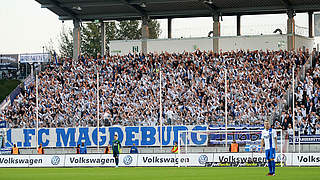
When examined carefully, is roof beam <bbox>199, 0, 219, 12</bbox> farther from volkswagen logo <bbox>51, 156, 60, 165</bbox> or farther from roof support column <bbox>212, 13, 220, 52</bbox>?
volkswagen logo <bbox>51, 156, 60, 165</bbox>

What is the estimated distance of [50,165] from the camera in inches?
1567

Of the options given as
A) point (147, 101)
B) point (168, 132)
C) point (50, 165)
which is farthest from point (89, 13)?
point (50, 165)

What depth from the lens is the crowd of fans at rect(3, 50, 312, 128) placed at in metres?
47.1

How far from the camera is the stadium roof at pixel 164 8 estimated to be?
56.0m

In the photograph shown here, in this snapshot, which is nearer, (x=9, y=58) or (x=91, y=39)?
(x=9, y=58)

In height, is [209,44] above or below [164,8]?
below

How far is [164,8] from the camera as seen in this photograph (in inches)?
2350

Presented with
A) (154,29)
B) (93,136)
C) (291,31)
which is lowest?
(93,136)

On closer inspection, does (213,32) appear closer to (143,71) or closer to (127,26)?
(143,71)

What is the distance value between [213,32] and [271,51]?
20.9 feet

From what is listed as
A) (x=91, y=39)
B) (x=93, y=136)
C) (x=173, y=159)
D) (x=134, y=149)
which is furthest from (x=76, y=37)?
(x=91, y=39)

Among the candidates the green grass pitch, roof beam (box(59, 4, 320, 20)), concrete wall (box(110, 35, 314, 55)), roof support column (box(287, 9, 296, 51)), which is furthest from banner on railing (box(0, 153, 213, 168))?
roof beam (box(59, 4, 320, 20))

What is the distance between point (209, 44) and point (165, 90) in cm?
975

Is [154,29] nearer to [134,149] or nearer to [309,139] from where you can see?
[134,149]
